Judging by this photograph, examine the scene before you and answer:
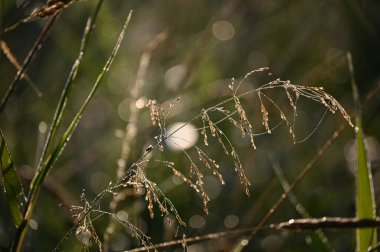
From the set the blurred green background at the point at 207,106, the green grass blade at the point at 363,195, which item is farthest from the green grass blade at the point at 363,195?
the blurred green background at the point at 207,106

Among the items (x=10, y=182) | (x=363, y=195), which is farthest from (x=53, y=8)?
(x=363, y=195)

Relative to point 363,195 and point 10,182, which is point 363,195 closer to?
point 363,195

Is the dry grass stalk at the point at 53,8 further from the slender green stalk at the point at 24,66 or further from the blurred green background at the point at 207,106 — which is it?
the blurred green background at the point at 207,106

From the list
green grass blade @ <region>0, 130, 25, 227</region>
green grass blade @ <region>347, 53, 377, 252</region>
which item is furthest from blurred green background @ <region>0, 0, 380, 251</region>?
green grass blade @ <region>0, 130, 25, 227</region>

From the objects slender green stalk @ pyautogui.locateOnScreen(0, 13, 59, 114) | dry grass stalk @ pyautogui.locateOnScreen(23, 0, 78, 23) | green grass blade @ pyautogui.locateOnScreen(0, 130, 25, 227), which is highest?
dry grass stalk @ pyautogui.locateOnScreen(23, 0, 78, 23)

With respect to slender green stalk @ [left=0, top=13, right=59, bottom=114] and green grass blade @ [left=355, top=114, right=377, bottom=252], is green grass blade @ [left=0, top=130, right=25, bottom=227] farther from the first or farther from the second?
green grass blade @ [left=355, top=114, right=377, bottom=252]

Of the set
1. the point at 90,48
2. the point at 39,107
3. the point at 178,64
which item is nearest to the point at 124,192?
the point at 39,107
